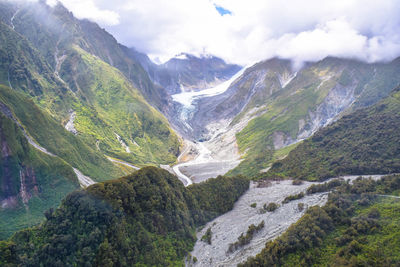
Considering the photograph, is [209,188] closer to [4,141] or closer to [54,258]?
[54,258]

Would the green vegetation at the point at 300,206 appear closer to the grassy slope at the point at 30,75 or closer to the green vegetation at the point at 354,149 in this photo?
the green vegetation at the point at 354,149

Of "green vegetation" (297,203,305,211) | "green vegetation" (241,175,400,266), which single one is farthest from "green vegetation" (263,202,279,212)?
"green vegetation" (241,175,400,266)

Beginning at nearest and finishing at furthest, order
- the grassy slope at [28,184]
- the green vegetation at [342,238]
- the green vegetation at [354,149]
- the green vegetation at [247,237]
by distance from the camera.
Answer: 1. the green vegetation at [342,238]
2. the green vegetation at [247,237]
3. the grassy slope at [28,184]
4. the green vegetation at [354,149]

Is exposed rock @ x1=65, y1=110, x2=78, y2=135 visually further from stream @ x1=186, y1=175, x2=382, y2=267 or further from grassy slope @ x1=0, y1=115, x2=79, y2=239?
stream @ x1=186, y1=175, x2=382, y2=267

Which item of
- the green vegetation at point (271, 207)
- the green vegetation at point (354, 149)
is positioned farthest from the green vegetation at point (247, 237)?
the green vegetation at point (354, 149)

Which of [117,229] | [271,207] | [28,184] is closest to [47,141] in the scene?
[28,184]

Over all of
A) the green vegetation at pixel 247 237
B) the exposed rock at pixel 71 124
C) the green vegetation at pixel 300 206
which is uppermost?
the exposed rock at pixel 71 124

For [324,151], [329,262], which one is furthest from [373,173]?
[329,262]

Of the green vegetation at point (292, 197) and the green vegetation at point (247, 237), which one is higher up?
the green vegetation at point (292, 197)
